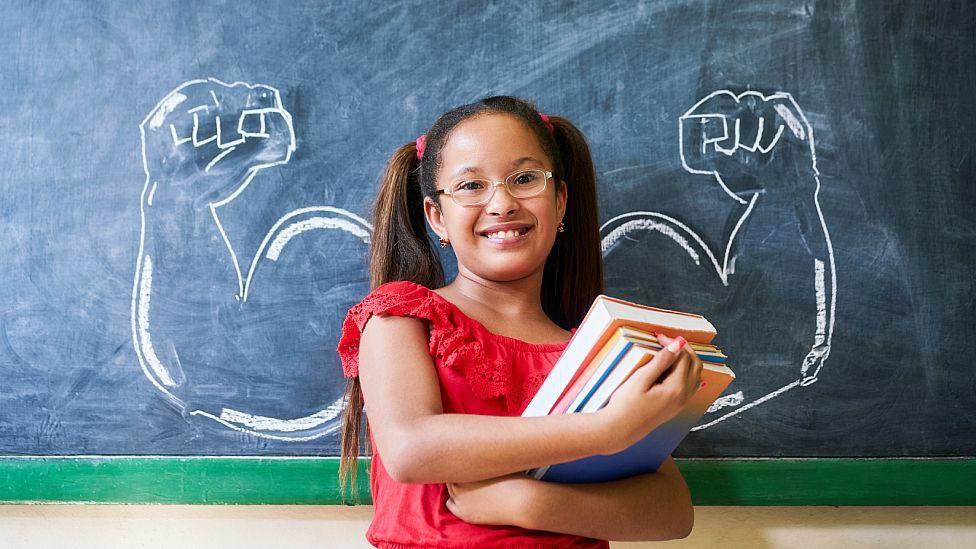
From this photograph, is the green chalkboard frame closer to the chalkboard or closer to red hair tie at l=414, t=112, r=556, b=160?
the chalkboard

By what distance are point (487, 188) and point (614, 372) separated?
0.33 metres

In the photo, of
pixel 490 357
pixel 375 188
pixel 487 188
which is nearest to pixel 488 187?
pixel 487 188

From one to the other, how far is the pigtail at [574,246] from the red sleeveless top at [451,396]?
0.80 feet

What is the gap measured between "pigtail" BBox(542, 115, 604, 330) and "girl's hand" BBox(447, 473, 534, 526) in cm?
41

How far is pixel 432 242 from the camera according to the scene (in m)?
1.28

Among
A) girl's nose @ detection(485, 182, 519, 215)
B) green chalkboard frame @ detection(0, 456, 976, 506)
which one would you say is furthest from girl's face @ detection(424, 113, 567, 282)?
green chalkboard frame @ detection(0, 456, 976, 506)

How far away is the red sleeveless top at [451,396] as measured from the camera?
950mm

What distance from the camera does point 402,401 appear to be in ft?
2.94

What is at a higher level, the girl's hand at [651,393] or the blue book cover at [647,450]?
the girl's hand at [651,393]

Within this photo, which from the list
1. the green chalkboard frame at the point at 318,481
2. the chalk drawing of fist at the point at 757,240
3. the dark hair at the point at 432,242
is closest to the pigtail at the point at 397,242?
the dark hair at the point at 432,242

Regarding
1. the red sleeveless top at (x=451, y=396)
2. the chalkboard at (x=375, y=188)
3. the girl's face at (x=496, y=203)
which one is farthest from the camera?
the chalkboard at (x=375, y=188)

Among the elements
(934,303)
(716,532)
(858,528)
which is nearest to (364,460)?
(716,532)

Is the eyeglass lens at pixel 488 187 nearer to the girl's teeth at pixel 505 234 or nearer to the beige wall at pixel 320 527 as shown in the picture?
the girl's teeth at pixel 505 234

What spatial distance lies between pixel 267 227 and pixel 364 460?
1.29 ft
